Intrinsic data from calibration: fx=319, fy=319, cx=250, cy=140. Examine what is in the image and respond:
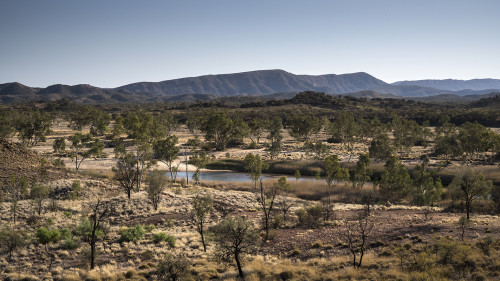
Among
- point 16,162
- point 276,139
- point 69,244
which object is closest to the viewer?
point 69,244

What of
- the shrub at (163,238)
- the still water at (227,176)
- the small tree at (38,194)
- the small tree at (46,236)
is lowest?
the still water at (227,176)

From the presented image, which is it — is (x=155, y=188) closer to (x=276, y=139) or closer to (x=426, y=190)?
(x=426, y=190)

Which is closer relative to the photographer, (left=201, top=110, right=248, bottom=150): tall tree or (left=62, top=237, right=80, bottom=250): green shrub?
(left=62, top=237, right=80, bottom=250): green shrub

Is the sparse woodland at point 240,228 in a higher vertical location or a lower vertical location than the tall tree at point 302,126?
lower

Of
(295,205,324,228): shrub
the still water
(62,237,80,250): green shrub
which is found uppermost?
(62,237,80,250): green shrub

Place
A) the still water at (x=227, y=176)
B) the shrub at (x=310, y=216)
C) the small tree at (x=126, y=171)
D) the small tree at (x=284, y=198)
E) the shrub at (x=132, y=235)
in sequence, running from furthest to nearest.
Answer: the still water at (x=227, y=176) < the small tree at (x=126, y=171) < the small tree at (x=284, y=198) < the shrub at (x=310, y=216) < the shrub at (x=132, y=235)

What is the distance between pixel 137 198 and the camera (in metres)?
41.8

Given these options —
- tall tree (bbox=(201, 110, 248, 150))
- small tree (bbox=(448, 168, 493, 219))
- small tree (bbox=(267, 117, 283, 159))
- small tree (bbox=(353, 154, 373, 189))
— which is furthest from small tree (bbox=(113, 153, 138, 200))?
tall tree (bbox=(201, 110, 248, 150))

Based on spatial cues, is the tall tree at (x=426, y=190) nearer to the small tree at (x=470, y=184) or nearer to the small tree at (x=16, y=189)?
the small tree at (x=470, y=184)

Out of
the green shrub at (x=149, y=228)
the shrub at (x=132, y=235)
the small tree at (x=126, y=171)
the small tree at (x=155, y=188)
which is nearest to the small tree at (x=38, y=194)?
the small tree at (x=126, y=171)

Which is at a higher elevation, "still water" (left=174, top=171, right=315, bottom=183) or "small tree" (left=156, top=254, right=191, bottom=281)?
"small tree" (left=156, top=254, right=191, bottom=281)

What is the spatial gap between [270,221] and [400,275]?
59.0 ft

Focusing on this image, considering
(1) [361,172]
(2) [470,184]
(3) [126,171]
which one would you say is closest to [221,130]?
(1) [361,172]

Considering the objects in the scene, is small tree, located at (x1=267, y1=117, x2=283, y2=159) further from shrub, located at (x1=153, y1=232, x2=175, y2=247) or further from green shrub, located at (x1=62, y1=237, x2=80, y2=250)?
green shrub, located at (x1=62, y1=237, x2=80, y2=250)
